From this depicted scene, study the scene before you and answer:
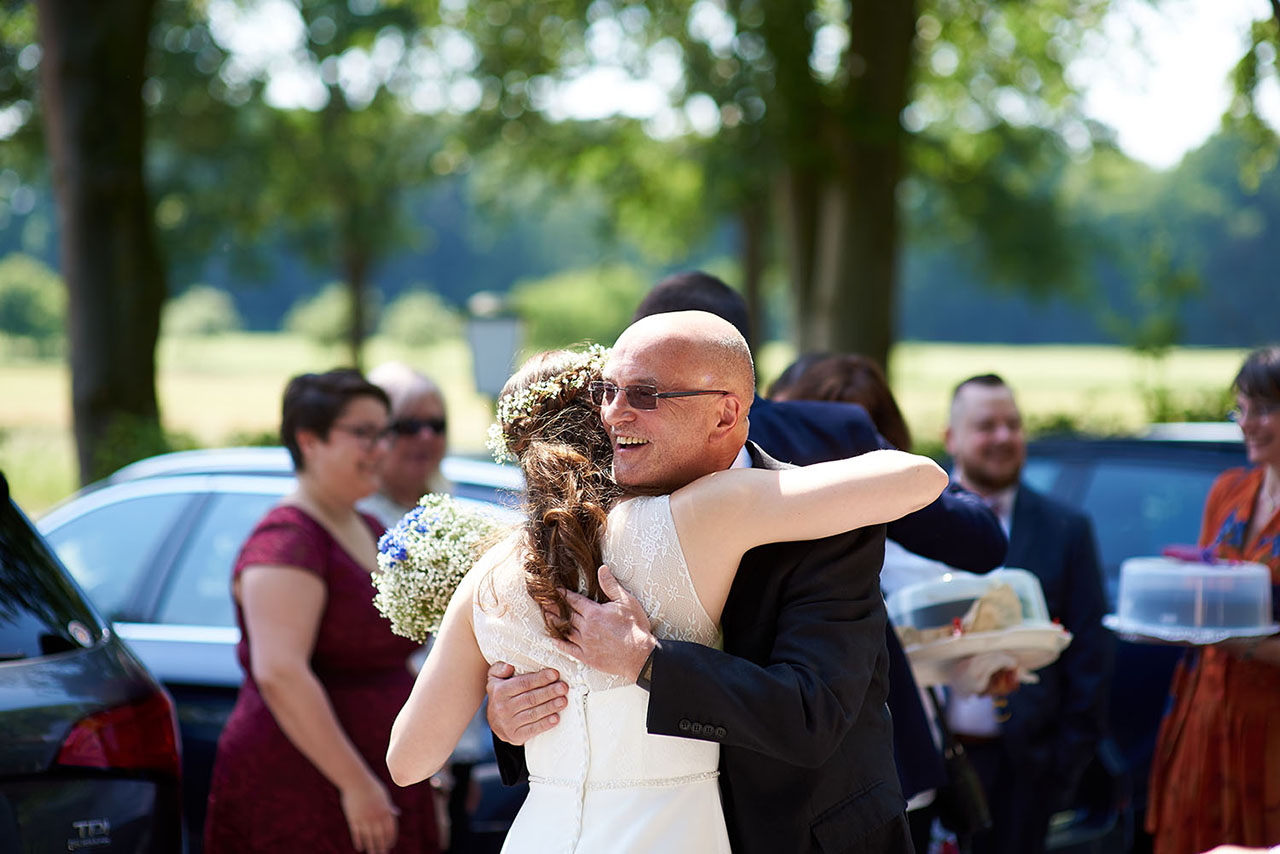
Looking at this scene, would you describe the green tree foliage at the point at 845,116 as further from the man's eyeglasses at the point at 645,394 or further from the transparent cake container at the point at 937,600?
the man's eyeglasses at the point at 645,394

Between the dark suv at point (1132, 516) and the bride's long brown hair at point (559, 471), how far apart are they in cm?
350

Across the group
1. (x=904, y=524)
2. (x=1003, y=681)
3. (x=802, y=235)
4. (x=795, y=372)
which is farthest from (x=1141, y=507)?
(x=802, y=235)

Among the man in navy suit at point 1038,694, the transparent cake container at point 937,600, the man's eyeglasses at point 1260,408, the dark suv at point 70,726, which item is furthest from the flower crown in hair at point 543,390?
the man's eyeglasses at point 1260,408

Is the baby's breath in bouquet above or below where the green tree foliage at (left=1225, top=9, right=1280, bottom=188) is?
below

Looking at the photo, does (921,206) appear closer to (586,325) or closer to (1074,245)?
(1074,245)

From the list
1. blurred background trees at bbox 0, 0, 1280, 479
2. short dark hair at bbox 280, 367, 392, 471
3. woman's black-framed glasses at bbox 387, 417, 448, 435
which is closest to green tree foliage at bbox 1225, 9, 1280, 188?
blurred background trees at bbox 0, 0, 1280, 479

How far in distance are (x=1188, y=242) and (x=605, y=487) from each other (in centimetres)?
5756

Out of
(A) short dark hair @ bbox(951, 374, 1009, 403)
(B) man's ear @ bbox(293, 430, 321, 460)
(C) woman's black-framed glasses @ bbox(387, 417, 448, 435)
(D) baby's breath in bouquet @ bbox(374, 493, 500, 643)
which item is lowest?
(D) baby's breath in bouquet @ bbox(374, 493, 500, 643)

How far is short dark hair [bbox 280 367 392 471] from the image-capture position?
399 cm

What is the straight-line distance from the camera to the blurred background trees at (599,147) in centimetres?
1134

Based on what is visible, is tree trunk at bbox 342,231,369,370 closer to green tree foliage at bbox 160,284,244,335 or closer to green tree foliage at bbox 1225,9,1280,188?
green tree foliage at bbox 1225,9,1280,188

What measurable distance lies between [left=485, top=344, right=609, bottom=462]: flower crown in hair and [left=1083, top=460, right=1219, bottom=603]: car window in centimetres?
394

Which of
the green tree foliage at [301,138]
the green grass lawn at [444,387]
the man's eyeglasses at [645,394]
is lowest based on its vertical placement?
the green grass lawn at [444,387]

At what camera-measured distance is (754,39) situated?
46.6 ft
